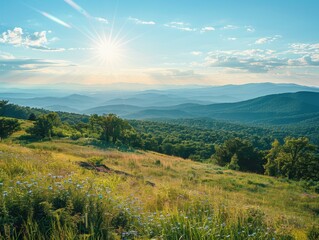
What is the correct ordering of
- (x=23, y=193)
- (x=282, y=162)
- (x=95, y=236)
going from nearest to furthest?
(x=95, y=236)
(x=23, y=193)
(x=282, y=162)

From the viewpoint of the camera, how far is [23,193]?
493 centimetres

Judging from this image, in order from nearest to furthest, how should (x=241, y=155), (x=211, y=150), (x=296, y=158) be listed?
(x=296, y=158), (x=241, y=155), (x=211, y=150)

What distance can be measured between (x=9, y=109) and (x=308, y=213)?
114 meters

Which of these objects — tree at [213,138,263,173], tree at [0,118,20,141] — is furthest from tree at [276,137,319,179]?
tree at [0,118,20,141]

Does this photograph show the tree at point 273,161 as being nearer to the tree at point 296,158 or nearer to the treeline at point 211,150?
the treeline at point 211,150

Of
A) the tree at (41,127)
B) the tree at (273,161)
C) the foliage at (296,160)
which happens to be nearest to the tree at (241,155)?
the tree at (273,161)

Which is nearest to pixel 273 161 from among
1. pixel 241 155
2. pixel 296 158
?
pixel 296 158

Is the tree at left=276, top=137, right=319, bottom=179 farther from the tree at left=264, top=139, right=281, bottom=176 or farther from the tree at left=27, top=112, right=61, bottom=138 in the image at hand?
the tree at left=27, top=112, right=61, bottom=138

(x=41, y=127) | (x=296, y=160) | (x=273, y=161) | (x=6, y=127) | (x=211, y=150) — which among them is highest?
(x=6, y=127)

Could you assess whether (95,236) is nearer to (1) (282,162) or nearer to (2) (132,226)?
(2) (132,226)

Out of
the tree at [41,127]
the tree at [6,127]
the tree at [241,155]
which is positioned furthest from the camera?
the tree at [241,155]

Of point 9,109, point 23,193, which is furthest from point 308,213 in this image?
point 9,109

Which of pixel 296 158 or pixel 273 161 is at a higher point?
pixel 296 158

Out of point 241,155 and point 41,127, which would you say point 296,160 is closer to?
point 241,155
